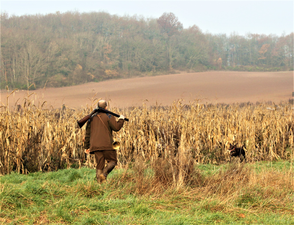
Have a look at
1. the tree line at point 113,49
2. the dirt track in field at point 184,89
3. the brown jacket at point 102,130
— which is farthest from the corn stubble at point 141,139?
the tree line at point 113,49

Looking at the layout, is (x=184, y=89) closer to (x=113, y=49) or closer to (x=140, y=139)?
(x=113, y=49)

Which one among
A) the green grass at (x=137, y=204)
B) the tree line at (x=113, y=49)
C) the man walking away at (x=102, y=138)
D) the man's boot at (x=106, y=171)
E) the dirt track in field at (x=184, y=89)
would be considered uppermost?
the tree line at (x=113, y=49)

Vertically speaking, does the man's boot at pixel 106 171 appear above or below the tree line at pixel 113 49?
below

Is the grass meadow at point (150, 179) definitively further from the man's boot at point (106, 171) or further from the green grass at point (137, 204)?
the man's boot at point (106, 171)

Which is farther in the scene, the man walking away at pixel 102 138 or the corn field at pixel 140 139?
the corn field at pixel 140 139

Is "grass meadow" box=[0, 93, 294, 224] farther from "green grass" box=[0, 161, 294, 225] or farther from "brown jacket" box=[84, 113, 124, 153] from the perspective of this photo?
"brown jacket" box=[84, 113, 124, 153]

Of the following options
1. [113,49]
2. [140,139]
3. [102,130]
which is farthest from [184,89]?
[102,130]

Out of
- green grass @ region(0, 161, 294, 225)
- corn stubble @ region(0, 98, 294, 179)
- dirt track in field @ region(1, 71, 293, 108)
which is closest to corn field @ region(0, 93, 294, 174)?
corn stubble @ region(0, 98, 294, 179)

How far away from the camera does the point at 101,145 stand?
4793mm

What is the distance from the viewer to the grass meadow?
3.61 m

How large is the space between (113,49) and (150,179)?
153 feet

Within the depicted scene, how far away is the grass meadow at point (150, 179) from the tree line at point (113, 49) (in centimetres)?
2934

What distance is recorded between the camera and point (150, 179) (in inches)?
180

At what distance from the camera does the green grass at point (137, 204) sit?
136 inches
